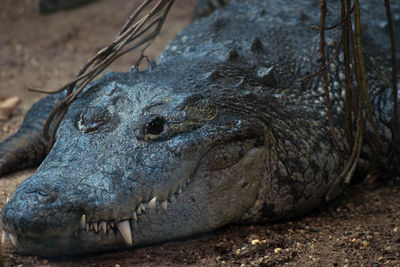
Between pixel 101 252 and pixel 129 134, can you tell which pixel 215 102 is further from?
pixel 101 252

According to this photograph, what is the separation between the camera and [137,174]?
108 inches

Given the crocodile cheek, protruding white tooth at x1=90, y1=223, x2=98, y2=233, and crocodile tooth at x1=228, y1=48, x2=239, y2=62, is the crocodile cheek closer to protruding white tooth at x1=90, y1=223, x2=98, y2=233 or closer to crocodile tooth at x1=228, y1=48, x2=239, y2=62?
protruding white tooth at x1=90, y1=223, x2=98, y2=233

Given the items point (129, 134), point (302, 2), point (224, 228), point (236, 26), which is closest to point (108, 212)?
point (129, 134)

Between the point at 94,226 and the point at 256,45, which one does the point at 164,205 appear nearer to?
the point at 94,226

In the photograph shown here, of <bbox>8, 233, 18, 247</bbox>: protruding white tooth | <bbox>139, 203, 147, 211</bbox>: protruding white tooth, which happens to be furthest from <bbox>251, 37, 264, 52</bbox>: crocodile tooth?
<bbox>8, 233, 18, 247</bbox>: protruding white tooth

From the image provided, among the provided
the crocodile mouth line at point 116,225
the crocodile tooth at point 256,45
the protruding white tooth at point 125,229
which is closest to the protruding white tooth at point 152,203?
the crocodile mouth line at point 116,225

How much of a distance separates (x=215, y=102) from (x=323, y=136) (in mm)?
841

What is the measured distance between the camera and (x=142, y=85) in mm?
3318

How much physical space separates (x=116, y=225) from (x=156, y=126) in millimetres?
635

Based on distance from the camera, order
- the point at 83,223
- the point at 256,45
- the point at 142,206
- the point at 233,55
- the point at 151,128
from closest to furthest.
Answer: the point at 83,223 < the point at 142,206 < the point at 151,128 < the point at 233,55 < the point at 256,45

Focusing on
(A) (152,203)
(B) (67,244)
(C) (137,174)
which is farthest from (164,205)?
(B) (67,244)

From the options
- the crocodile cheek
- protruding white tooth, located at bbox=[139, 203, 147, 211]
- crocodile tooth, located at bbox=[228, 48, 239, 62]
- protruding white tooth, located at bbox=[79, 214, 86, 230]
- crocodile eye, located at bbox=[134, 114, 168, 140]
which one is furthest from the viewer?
crocodile tooth, located at bbox=[228, 48, 239, 62]

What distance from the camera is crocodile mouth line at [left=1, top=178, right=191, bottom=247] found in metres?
2.56

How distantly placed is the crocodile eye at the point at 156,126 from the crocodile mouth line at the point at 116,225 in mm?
406
